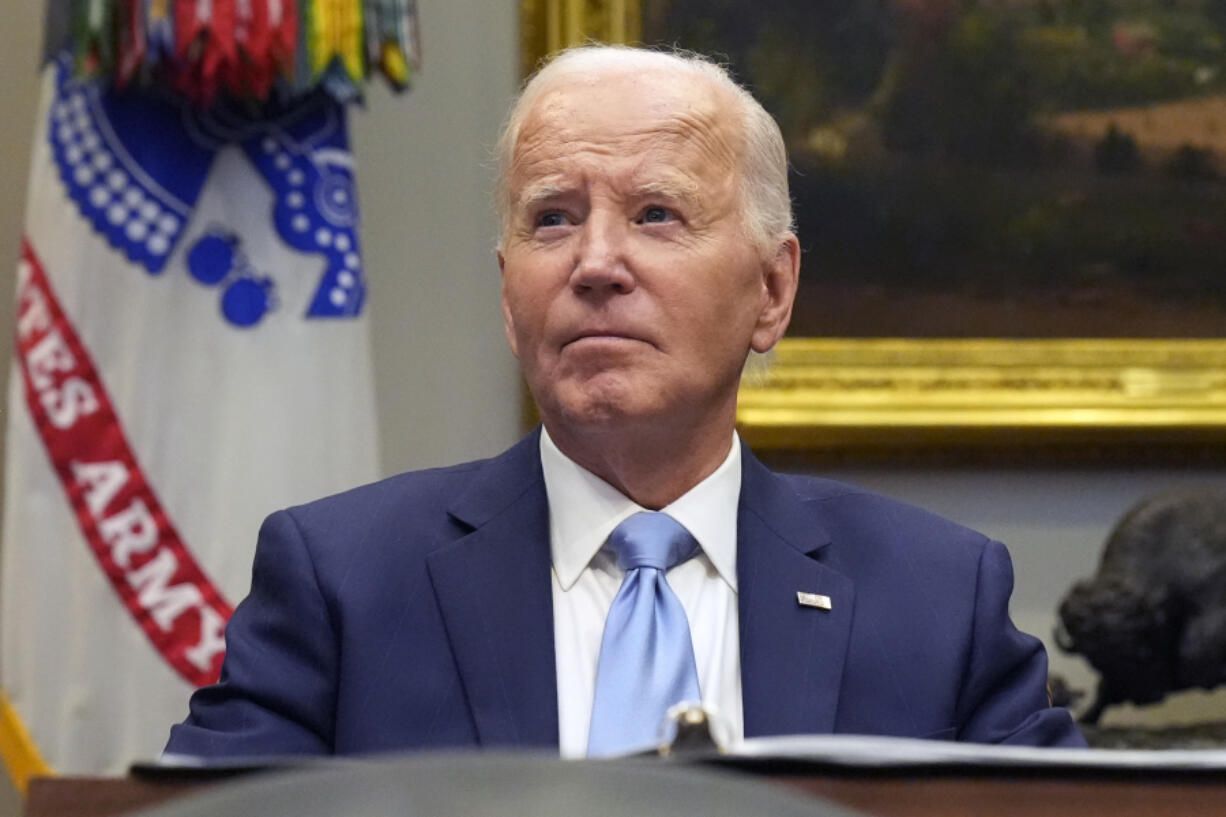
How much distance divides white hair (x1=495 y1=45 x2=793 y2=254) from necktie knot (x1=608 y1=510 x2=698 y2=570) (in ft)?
1.54

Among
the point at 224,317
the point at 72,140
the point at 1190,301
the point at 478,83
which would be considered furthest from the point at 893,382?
the point at 72,140

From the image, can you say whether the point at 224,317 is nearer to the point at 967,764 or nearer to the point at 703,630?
A: the point at 703,630

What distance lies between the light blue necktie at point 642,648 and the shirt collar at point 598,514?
0.13 feet

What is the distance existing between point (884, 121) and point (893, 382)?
76cm

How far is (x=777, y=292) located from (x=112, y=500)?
185cm

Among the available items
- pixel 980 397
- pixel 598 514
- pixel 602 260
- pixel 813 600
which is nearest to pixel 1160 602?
pixel 980 397

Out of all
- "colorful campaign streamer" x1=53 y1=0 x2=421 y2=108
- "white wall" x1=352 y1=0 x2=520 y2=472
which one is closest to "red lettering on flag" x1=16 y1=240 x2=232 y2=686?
"colorful campaign streamer" x1=53 y1=0 x2=421 y2=108

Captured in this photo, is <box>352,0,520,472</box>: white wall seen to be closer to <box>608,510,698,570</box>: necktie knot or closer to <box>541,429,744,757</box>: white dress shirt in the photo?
<box>541,429,744,757</box>: white dress shirt

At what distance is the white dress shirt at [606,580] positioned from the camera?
2.11m

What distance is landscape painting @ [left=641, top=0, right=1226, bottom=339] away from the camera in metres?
4.65

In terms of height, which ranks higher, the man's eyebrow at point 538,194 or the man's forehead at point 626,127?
the man's forehead at point 626,127

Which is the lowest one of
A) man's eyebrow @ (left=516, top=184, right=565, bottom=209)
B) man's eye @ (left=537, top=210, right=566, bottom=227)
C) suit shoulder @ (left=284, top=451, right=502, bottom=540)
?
suit shoulder @ (left=284, top=451, right=502, bottom=540)

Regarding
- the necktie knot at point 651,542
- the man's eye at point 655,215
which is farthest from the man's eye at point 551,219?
the necktie knot at point 651,542

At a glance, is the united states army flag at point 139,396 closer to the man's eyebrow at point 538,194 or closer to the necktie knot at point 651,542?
the man's eyebrow at point 538,194
